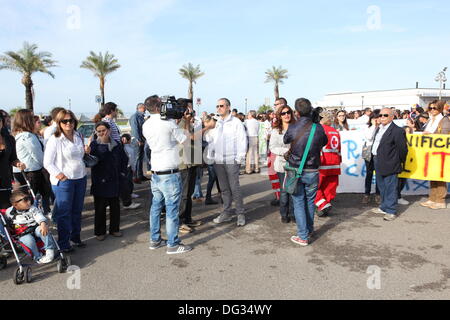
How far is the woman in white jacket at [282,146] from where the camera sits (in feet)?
18.1

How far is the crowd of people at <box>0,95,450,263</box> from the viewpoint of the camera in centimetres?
434

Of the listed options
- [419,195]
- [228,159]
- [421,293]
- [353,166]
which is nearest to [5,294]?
[228,159]

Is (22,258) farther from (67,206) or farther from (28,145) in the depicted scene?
(28,145)

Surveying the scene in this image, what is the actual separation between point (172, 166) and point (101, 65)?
35.1 m

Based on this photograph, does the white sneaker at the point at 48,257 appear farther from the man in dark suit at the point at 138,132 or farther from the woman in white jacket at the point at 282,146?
the man in dark suit at the point at 138,132

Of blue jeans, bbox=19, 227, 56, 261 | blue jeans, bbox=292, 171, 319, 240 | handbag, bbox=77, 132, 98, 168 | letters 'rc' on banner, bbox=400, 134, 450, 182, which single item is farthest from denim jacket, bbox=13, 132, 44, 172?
letters 'rc' on banner, bbox=400, 134, 450, 182

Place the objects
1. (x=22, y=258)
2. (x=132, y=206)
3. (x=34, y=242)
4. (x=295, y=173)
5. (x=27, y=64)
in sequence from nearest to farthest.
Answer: (x=22, y=258) < (x=34, y=242) < (x=295, y=173) < (x=132, y=206) < (x=27, y=64)

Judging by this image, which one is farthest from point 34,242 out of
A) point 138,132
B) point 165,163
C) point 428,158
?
point 428,158

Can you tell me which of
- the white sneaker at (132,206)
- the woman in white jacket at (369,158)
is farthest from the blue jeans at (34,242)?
the woman in white jacket at (369,158)

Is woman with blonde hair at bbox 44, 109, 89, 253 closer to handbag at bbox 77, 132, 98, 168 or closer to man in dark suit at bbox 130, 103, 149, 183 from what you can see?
handbag at bbox 77, 132, 98, 168

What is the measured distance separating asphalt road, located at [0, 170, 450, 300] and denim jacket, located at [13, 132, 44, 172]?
1275 millimetres

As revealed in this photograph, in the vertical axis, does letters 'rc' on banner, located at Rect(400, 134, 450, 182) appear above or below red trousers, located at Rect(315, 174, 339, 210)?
above

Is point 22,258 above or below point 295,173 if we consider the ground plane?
below

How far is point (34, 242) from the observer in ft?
13.6
